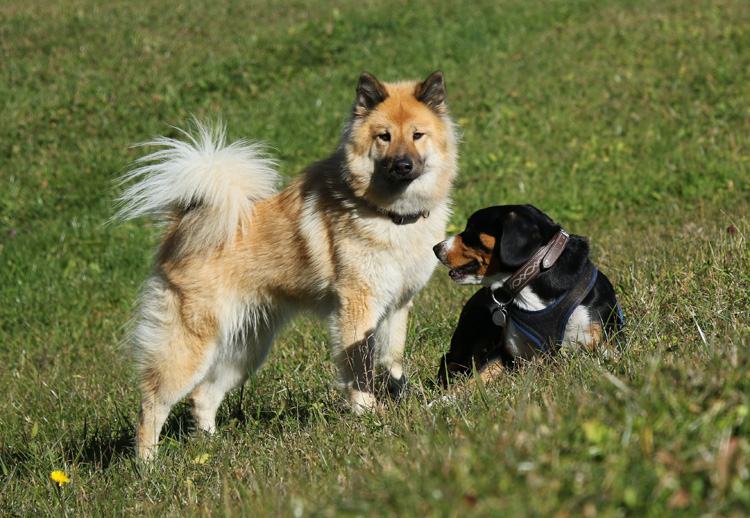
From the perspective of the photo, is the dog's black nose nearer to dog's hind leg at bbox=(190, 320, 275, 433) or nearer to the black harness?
the black harness

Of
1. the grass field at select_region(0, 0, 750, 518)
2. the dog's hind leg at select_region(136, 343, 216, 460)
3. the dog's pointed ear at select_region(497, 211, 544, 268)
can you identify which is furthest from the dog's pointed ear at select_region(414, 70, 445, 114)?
the dog's hind leg at select_region(136, 343, 216, 460)

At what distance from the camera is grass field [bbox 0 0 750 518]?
1.66m

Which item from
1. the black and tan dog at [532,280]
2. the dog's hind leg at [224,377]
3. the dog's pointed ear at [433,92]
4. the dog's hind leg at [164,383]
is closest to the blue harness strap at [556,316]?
the black and tan dog at [532,280]

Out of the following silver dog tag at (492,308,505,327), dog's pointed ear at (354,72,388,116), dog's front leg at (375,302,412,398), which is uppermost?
dog's pointed ear at (354,72,388,116)

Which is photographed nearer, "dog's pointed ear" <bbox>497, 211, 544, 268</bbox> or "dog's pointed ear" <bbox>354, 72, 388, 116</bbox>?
"dog's pointed ear" <bbox>497, 211, 544, 268</bbox>

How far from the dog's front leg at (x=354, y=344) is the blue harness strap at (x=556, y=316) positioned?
92cm

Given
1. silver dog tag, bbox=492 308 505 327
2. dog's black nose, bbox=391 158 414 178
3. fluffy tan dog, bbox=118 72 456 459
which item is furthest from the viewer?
fluffy tan dog, bbox=118 72 456 459

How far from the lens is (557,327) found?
3.76m

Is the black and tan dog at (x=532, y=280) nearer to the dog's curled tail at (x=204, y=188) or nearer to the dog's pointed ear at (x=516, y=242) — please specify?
the dog's pointed ear at (x=516, y=242)

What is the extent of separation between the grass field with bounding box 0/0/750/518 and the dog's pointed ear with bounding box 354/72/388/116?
61.2 inches

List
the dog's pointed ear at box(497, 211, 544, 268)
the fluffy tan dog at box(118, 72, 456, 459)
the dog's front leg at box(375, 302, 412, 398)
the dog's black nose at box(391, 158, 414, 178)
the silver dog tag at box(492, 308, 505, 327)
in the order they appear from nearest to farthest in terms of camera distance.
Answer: the dog's pointed ear at box(497, 211, 544, 268) < the silver dog tag at box(492, 308, 505, 327) < the dog's black nose at box(391, 158, 414, 178) < the fluffy tan dog at box(118, 72, 456, 459) < the dog's front leg at box(375, 302, 412, 398)

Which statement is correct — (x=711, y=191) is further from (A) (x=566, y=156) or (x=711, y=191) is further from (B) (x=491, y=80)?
(B) (x=491, y=80)

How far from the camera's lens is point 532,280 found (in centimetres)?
383

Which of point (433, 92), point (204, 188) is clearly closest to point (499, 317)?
point (433, 92)
